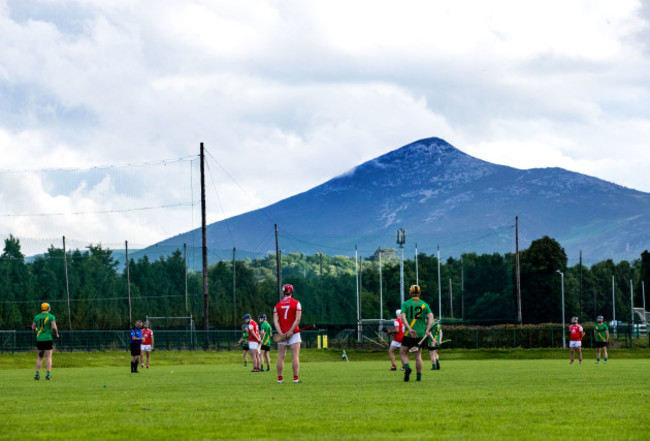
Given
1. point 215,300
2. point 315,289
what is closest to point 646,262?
point 315,289

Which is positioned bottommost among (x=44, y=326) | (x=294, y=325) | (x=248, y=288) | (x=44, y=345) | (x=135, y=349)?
(x=135, y=349)

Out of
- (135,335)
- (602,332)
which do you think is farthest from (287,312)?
(602,332)

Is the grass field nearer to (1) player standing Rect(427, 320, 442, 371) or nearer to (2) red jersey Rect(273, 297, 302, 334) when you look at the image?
(2) red jersey Rect(273, 297, 302, 334)

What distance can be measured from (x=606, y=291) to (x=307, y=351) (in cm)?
13589

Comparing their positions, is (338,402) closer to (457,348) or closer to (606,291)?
(457,348)

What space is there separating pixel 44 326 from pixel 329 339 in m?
47.9

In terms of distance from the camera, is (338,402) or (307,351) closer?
(338,402)

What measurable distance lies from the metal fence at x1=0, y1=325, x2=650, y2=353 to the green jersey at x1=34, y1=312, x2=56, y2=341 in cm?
2752

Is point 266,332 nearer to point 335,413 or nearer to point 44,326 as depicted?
point 44,326

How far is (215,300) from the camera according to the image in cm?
9056

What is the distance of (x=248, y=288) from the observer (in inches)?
3799

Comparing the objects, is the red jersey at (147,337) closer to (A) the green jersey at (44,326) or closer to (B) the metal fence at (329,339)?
(A) the green jersey at (44,326)

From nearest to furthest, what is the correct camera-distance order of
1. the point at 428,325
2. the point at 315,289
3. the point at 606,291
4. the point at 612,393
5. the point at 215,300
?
1. the point at 612,393
2. the point at 428,325
3. the point at 215,300
4. the point at 315,289
5. the point at 606,291

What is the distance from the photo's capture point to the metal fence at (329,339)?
184 ft
